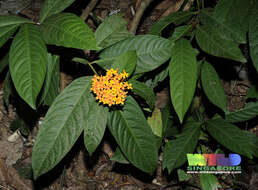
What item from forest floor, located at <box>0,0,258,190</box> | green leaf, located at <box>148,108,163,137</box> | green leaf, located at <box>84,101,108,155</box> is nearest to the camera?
green leaf, located at <box>84,101,108,155</box>

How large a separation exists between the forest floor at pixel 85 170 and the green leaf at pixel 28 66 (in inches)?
69.3

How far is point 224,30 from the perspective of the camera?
1767 millimetres

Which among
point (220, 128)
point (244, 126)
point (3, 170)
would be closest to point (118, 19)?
point (220, 128)

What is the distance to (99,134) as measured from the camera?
1639mm

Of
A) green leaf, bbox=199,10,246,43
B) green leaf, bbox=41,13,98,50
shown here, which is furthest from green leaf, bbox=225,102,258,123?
green leaf, bbox=41,13,98,50

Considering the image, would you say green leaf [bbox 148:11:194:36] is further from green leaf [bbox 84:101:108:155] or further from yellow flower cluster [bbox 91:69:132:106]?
green leaf [bbox 84:101:108:155]

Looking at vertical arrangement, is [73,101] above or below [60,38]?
below

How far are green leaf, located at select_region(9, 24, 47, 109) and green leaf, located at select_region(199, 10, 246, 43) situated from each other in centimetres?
130

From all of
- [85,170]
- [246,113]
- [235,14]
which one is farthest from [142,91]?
[85,170]

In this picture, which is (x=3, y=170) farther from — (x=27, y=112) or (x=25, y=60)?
(x=25, y=60)

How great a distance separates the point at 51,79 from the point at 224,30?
145 cm

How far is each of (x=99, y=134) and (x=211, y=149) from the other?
1882 millimetres

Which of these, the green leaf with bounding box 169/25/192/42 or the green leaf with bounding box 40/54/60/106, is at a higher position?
the green leaf with bounding box 169/25/192/42

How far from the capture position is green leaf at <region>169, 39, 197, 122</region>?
1.50 metres
